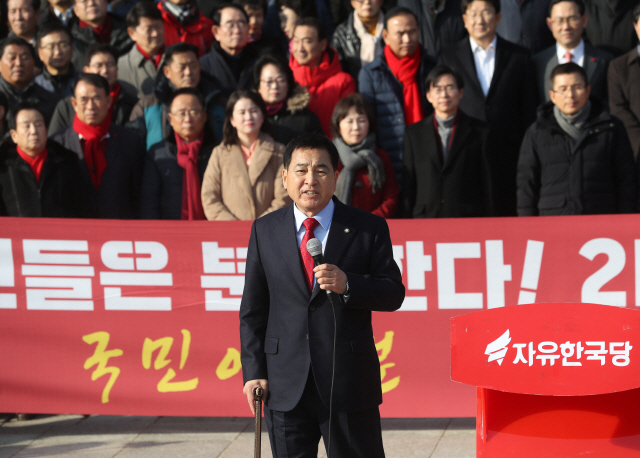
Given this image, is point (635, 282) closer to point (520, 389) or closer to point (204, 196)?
point (520, 389)

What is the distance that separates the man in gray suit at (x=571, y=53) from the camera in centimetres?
702

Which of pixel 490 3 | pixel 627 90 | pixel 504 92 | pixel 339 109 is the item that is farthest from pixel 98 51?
pixel 627 90

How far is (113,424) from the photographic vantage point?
5.67 metres

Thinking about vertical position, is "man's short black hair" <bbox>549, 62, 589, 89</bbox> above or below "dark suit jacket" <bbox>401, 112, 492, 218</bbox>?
above

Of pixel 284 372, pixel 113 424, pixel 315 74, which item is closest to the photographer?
pixel 284 372

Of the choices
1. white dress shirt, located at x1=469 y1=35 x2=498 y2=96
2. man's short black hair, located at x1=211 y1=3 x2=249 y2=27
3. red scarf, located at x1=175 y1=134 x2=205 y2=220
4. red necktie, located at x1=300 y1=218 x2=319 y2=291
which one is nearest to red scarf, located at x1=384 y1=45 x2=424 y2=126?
white dress shirt, located at x1=469 y1=35 x2=498 y2=96

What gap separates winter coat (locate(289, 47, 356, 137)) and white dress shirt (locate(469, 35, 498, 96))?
1.07 meters

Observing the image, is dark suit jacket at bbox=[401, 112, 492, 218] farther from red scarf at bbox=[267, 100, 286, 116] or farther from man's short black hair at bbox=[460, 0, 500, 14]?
man's short black hair at bbox=[460, 0, 500, 14]

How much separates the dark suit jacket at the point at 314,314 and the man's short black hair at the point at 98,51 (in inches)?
183

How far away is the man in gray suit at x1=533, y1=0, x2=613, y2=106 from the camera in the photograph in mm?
7023


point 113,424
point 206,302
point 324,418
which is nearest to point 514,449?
point 324,418

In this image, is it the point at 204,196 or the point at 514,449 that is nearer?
the point at 514,449

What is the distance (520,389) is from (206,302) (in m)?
2.64

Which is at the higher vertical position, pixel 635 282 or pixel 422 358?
pixel 635 282
